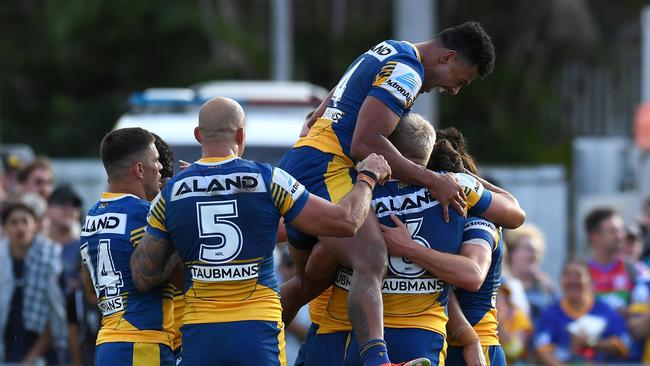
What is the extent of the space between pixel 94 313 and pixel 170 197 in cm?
479

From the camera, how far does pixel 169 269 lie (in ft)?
23.3

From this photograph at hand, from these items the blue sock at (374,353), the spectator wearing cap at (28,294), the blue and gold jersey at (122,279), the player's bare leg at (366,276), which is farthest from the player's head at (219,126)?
the spectator wearing cap at (28,294)

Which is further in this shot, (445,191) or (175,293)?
(175,293)

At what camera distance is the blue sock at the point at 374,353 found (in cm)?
692

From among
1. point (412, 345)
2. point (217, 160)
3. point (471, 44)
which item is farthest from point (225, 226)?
point (471, 44)

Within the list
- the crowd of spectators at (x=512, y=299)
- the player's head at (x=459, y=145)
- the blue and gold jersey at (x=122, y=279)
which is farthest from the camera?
the crowd of spectators at (x=512, y=299)

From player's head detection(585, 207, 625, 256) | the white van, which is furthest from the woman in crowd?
the white van

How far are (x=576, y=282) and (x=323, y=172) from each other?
523 cm

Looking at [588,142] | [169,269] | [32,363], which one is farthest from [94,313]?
[588,142]

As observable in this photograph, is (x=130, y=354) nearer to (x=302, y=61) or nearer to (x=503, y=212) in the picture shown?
(x=503, y=212)

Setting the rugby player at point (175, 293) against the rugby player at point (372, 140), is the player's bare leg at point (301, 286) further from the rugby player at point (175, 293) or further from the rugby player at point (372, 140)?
the rugby player at point (175, 293)

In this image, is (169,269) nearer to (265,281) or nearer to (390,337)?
(265,281)

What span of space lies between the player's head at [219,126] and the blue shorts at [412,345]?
47.2 inches

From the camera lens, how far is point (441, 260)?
23.4 feet
